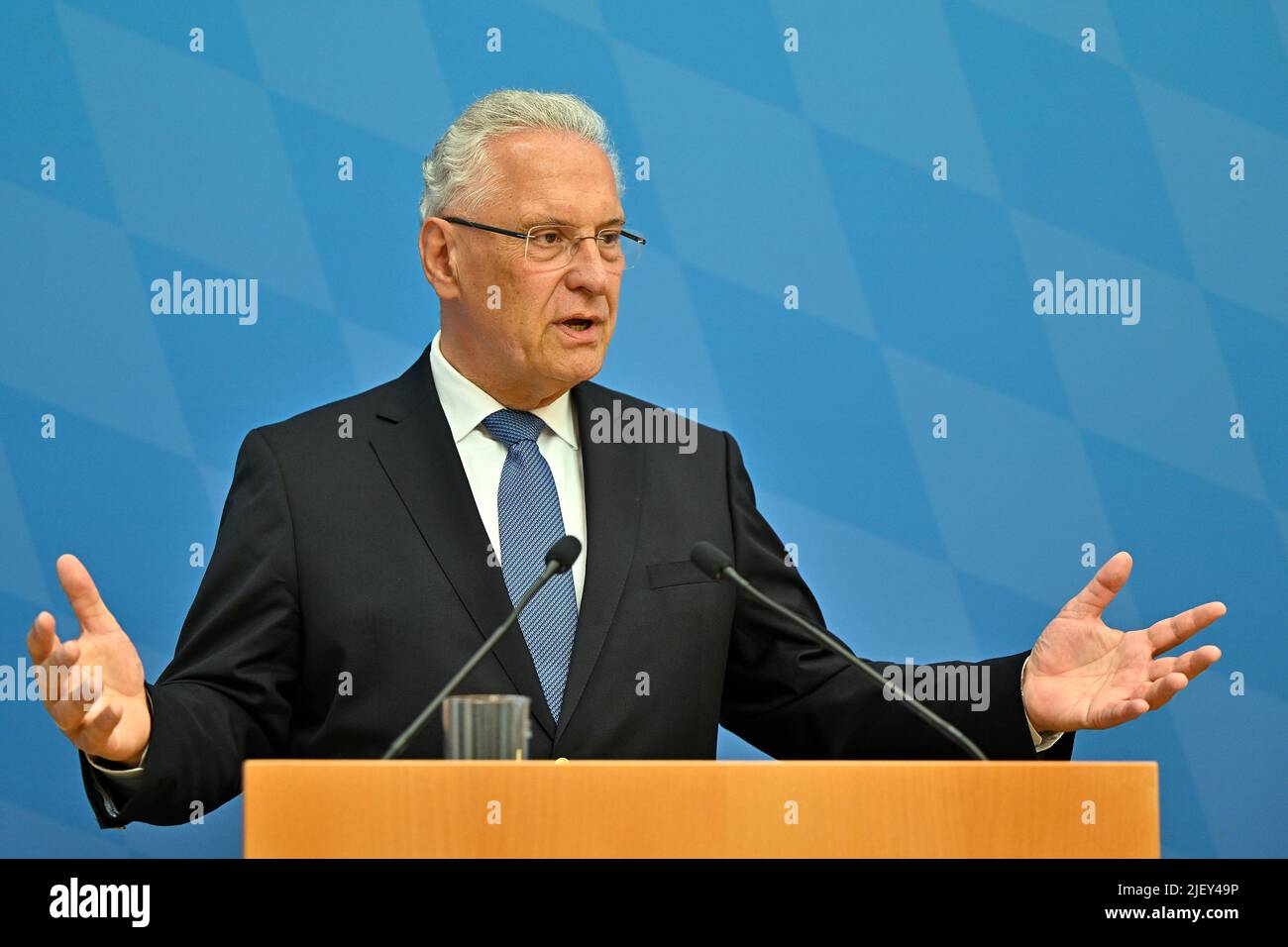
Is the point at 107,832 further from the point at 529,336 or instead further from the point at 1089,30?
the point at 1089,30

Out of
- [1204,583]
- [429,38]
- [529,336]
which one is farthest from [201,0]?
[1204,583]

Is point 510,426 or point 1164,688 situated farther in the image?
point 510,426

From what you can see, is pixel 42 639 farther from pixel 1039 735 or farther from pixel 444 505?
pixel 1039 735

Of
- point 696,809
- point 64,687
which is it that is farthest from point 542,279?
point 696,809

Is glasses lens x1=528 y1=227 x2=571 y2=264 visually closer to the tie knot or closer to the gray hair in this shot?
the gray hair

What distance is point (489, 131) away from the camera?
8.56 ft

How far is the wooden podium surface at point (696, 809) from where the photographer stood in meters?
1.42

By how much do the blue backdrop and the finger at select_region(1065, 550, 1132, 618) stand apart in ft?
3.92

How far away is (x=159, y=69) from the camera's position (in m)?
3.16

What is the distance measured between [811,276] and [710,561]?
1.43 m

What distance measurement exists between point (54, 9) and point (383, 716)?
1.80m

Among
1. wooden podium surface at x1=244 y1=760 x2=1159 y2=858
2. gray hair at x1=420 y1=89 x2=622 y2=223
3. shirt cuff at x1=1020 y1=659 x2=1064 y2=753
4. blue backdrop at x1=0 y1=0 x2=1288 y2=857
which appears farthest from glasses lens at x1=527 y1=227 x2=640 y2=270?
wooden podium surface at x1=244 y1=760 x2=1159 y2=858

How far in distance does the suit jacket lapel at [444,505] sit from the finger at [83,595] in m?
0.66
